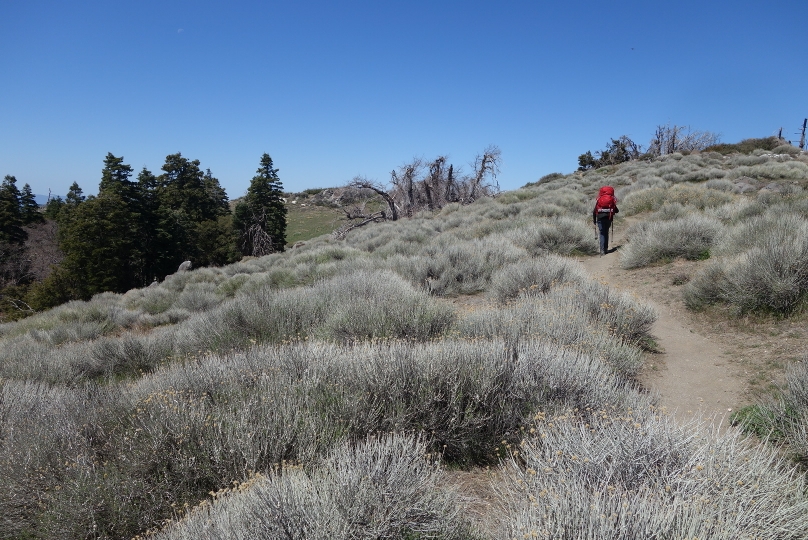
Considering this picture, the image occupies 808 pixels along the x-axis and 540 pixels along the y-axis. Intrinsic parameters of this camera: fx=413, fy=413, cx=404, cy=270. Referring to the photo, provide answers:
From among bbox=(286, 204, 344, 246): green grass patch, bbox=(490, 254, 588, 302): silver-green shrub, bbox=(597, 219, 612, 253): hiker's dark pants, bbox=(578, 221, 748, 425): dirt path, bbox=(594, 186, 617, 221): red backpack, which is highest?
bbox=(286, 204, 344, 246): green grass patch

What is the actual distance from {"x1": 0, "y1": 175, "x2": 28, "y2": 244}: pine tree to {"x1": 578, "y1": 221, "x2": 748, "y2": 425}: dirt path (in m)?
51.7

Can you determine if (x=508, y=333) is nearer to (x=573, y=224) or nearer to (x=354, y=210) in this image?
(x=573, y=224)

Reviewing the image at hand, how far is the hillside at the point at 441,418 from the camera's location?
2066 millimetres

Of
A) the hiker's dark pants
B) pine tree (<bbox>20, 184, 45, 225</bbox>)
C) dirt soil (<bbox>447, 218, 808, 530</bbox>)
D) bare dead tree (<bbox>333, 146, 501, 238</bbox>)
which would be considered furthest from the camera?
pine tree (<bbox>20, 184, 45, 225</bbox>)

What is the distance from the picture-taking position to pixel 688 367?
514cm

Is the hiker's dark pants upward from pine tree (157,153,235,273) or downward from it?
downward

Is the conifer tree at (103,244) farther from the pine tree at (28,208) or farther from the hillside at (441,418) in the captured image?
the hillside at (441,418)

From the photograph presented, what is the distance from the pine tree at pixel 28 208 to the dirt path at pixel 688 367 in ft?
196

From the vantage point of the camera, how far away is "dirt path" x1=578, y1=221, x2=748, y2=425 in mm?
4289

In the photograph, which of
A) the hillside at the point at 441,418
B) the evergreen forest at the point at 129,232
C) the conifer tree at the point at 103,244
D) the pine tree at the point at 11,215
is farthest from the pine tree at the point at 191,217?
the hillside at the point at 441,418

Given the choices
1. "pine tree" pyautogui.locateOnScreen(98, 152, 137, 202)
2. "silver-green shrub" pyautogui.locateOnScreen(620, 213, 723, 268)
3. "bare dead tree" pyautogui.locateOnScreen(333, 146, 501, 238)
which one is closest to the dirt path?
"silver-green shrub" pyautogui.locateOnScreen(620, 213, 723, 268)

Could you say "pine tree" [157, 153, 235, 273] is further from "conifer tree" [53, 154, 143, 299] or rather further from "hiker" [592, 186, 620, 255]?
"hiker" [592, 186, 620, 255]

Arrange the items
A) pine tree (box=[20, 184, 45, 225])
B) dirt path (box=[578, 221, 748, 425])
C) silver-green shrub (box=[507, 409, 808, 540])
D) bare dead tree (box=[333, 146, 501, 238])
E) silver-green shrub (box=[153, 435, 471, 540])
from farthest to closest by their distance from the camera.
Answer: pine tree (box=[20, 184, 45, 225]) < bare dead tree (box=[333, 146, 501, 238]) < dirt path (box=[578, 221, 748, 425]) < silver-green shrub (box=[153, 435, 471, 540]) < silver-green shrub (box=[507, 409, 808, 540])

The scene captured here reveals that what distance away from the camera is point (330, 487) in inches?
86.7
